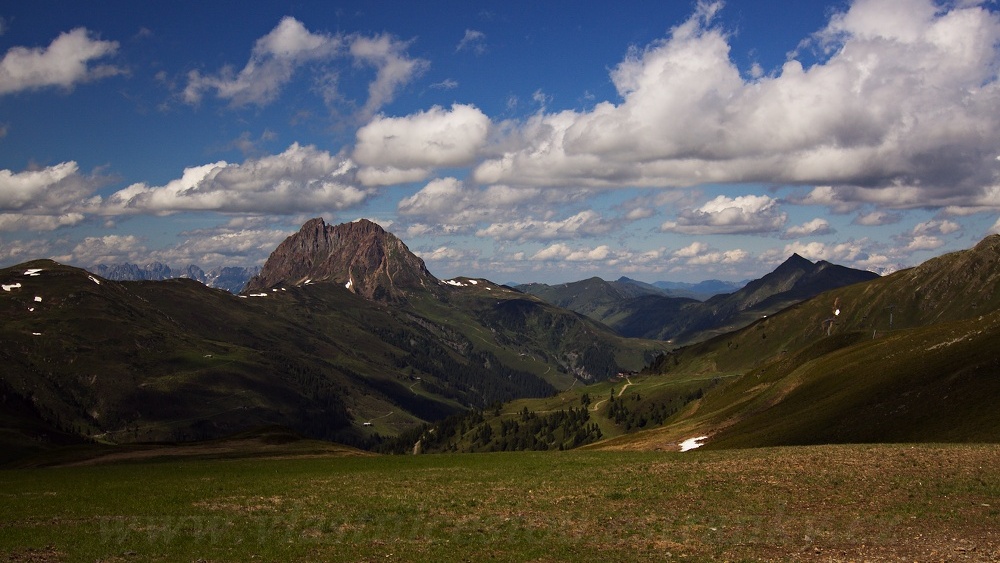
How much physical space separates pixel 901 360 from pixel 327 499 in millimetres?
83240

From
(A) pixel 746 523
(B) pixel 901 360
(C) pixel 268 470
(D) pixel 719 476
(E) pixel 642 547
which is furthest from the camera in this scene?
(B) pixel 901 360

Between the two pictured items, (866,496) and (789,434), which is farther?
(789,434)

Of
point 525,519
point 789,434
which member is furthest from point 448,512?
point 789,434

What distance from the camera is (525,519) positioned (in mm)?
35812

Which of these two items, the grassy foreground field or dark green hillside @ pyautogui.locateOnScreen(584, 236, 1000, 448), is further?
dark green hillside @ pyautogui.locateOnScreen(584, 236, 1000, 448)

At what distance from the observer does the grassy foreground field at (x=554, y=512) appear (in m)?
29.6

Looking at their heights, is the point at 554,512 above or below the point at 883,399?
above

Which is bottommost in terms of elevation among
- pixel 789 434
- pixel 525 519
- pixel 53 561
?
pixel 789 434

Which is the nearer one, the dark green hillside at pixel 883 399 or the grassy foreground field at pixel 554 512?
the grassy foreground field at pixel 554 512

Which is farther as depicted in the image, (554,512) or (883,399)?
(883,399)

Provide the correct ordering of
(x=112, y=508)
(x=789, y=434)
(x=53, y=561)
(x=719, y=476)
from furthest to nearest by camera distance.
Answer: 1. (x=789, y=434)
2. (x=719, y=476)
3. (x=112, y=508)
4. (x=53, y=561)

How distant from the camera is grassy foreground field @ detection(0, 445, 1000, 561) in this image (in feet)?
97.2

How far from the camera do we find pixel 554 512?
3734 cm

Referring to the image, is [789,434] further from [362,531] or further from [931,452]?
[362,531]
